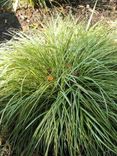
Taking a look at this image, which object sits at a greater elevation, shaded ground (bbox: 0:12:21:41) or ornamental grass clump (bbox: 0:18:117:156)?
shaded ground (bbox: 0:12:21:41)

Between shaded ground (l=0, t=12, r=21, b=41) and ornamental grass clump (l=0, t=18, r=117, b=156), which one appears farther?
shaded ground (l=0, t=12, r=21, b=41)

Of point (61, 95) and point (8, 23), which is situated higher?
point (8, 23)

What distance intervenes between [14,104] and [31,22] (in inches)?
84.5

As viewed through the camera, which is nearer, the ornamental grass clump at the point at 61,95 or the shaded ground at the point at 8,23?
the ornamental grass clump at the point at 61,95

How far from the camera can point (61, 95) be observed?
312 cm

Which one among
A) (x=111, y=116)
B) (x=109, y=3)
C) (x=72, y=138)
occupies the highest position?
(x=109, y=3)

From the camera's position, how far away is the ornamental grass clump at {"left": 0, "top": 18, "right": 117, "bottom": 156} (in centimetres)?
300

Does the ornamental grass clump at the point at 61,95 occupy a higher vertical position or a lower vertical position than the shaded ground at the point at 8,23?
lower

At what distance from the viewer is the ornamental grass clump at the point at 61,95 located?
3.00m

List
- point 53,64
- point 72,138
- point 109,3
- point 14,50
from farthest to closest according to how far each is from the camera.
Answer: point 109,3 < point 14,50 < point 53,64 < point 72,138

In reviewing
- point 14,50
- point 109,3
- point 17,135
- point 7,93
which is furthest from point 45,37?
point 109,3

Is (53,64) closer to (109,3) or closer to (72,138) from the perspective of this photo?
(72,138)

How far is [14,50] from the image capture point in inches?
142

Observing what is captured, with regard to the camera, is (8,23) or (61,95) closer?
(61,95)
